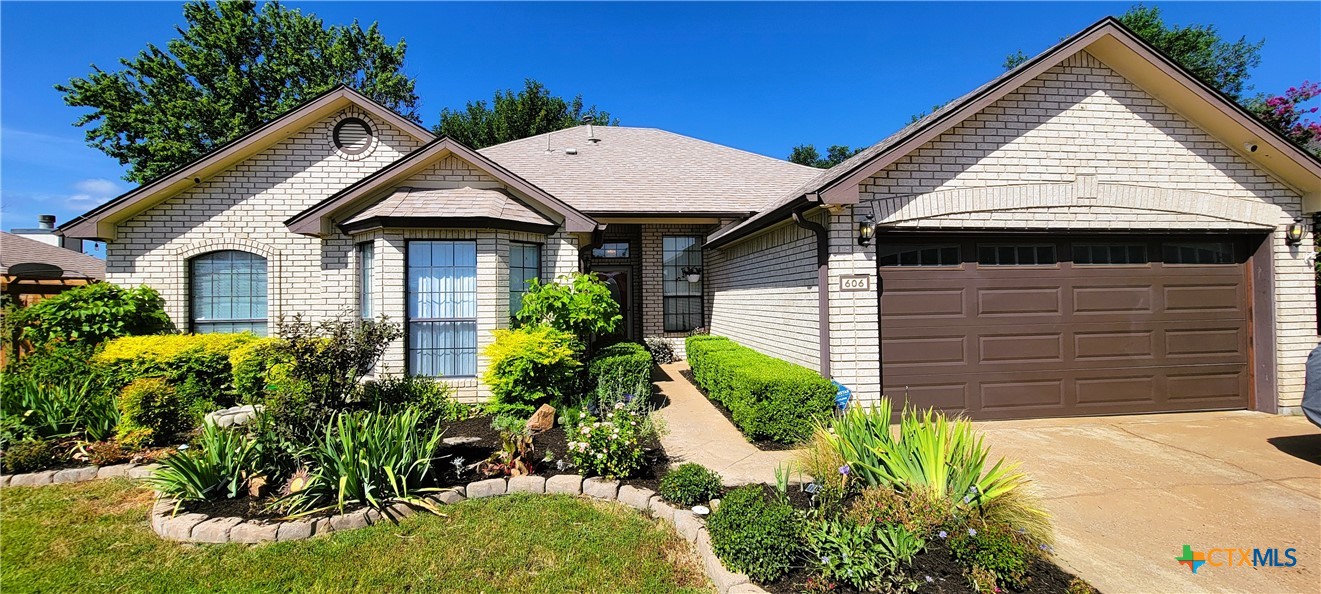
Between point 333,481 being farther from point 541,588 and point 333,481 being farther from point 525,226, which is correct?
point 525,226

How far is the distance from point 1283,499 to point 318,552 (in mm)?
Answer: 7959

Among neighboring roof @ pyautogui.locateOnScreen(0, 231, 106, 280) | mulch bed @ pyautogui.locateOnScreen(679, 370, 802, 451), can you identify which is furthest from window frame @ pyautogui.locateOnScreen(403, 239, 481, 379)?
neighboring roof @ pyautogui.locateOnScreen(0, 231, 106, 280)

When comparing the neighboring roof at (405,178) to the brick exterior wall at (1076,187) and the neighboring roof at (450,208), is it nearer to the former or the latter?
the neighboring roof at (450,208)

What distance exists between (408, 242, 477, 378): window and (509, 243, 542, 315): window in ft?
1.87

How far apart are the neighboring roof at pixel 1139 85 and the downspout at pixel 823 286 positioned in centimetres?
42

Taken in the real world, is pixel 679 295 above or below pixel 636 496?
above

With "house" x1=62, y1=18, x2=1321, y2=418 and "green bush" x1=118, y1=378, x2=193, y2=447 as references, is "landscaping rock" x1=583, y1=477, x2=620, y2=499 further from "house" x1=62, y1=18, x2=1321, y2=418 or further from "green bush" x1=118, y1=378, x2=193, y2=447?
"green bush" x1=118, y1=378, x2=193, y2=447

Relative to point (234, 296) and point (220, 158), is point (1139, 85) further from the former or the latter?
point (234, 296)

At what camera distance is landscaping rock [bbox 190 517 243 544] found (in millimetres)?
3912

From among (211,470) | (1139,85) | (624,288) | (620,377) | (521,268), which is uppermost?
(1139,85)

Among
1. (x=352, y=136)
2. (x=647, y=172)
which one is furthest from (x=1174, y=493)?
(x=352, y=136)

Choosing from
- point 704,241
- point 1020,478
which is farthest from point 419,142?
point 1020,478

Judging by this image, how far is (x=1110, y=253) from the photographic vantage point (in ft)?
24.4

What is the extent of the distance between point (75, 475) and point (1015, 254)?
11.6m
